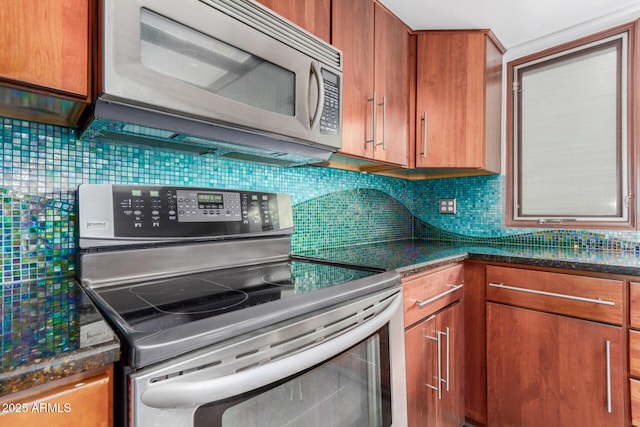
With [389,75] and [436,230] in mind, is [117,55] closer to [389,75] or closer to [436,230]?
[389,75]

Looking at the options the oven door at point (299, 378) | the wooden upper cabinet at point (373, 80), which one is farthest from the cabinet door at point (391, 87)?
the oven door at point (299, 378)

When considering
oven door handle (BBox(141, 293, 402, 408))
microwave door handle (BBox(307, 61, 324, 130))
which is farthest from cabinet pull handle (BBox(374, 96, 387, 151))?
oven door handle (BBox(141, 293, 402, 408))

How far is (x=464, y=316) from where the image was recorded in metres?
1.65

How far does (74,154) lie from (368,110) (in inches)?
46.7

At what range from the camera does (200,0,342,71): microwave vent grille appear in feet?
3.03

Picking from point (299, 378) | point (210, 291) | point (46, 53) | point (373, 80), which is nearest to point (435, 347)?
point (299, 378)

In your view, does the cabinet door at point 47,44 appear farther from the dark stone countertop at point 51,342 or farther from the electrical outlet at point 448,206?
the electrical outlet at point 448,206

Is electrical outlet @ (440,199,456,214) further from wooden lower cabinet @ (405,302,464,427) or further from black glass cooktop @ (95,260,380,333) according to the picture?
black glass cooktop @ (95,260,380,333)

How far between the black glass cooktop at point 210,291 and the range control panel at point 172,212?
0.16 metres

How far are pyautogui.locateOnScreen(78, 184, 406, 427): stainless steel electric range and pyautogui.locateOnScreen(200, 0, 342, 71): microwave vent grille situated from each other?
0.57 m

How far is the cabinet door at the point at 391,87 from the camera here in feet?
5.25

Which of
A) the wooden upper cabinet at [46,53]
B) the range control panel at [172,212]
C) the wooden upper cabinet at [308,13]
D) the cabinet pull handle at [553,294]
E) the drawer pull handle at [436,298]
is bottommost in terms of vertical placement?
the drawer pull handle at [436,298]

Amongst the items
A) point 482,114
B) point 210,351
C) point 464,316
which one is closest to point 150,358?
point 210,351

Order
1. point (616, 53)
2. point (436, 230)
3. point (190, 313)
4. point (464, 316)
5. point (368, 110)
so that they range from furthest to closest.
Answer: point (436, 230) < point (616, 53) < point (464, 316) < point (368, 110) < point (190, 313)
